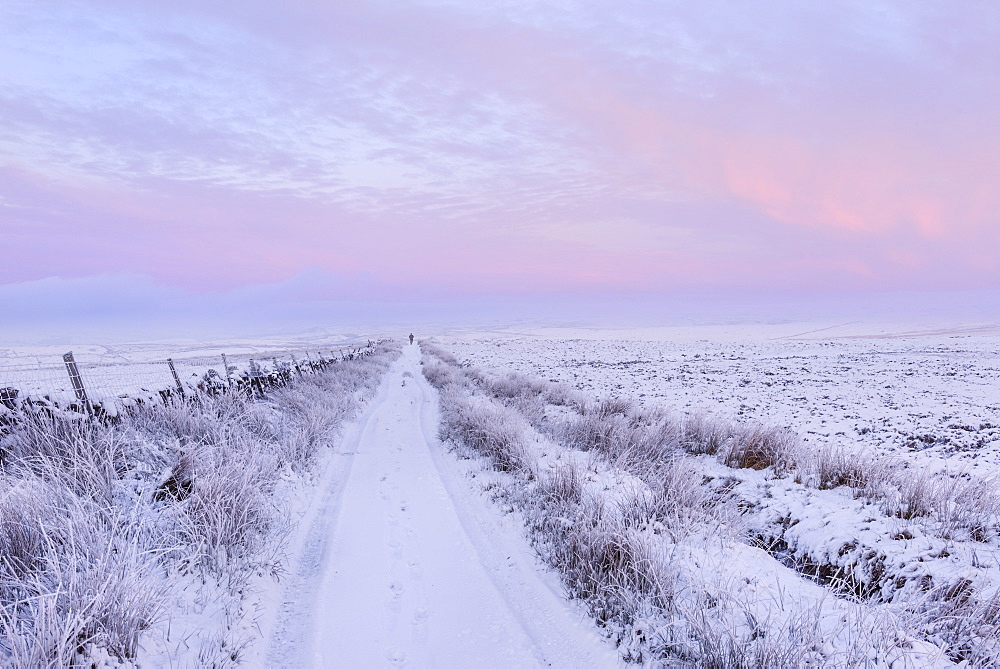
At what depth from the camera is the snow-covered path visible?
11.9 ft

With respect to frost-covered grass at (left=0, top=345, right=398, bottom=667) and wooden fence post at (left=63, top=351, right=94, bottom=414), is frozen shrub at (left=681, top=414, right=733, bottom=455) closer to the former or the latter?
frost-covered grass at (left=0, top=345, right=398, bottom=667)

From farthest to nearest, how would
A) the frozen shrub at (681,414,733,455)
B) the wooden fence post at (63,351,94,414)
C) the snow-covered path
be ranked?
1. the frozen shrub at (681,414,733,455)
2. the wooden fence post at (63,351,94,414)
3. the snow-covered path

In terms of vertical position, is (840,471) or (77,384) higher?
(77,384)

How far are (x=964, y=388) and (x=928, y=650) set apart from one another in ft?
70.1

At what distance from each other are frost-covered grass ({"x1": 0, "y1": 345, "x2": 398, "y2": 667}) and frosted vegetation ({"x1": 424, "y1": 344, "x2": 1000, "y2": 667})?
3024mm

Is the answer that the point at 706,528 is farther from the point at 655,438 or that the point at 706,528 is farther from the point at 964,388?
the point at 964,388

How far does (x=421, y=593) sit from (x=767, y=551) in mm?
3675

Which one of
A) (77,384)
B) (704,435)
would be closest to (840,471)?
(704,435)

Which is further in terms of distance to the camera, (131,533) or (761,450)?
(761,450)

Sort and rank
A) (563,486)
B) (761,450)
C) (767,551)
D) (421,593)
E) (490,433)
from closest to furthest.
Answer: (421,593), (767,551), (563,486), (761,450), (490,433)

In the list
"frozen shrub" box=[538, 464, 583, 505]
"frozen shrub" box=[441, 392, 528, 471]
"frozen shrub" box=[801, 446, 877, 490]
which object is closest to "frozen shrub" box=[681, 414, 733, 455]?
"frozen shrub" box=[801, 446, 877, 490]

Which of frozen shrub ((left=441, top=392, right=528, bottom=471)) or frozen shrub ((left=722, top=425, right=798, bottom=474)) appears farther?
frozen shrub ((left=441, top=392, right=528, bottom=471))

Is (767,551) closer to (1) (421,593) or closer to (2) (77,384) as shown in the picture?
(1) (421,593)

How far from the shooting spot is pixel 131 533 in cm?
410
